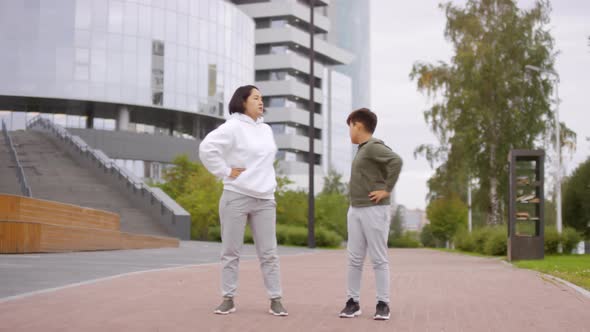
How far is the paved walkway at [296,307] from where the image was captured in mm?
6148

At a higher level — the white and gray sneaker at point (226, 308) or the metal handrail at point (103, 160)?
the metal handrail at point (103, 160)

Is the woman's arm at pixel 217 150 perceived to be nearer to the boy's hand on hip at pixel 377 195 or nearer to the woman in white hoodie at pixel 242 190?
the woman in white hoodie at pixel 242 190

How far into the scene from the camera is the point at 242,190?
678cm

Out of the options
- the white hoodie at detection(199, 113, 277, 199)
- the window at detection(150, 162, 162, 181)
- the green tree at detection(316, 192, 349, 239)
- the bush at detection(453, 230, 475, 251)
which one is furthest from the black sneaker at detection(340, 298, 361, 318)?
the window at detection(150, 162, 162, 181)

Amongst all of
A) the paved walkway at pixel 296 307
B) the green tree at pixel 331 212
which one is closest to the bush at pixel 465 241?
the green tree at pixel 331 212

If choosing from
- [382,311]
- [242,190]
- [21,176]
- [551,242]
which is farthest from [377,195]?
[21,176]

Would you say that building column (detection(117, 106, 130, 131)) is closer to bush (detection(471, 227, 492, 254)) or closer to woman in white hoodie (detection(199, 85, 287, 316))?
bush (detection(471, 227, 492, 254))

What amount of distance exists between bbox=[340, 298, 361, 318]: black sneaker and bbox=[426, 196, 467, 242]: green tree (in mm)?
52078

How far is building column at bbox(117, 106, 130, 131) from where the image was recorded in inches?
2406

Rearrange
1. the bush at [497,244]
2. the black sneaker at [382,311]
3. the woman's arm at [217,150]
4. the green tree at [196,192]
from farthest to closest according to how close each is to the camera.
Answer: the green tree at [196,192]
the bush at [497,244]
the woman's arm at [217,150]
the black sneaker at [382,311]

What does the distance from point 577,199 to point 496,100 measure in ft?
49.8

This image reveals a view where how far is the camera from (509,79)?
1337 inches

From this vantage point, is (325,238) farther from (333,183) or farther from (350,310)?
(333,183)

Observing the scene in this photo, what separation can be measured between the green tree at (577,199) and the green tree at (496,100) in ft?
40.4
